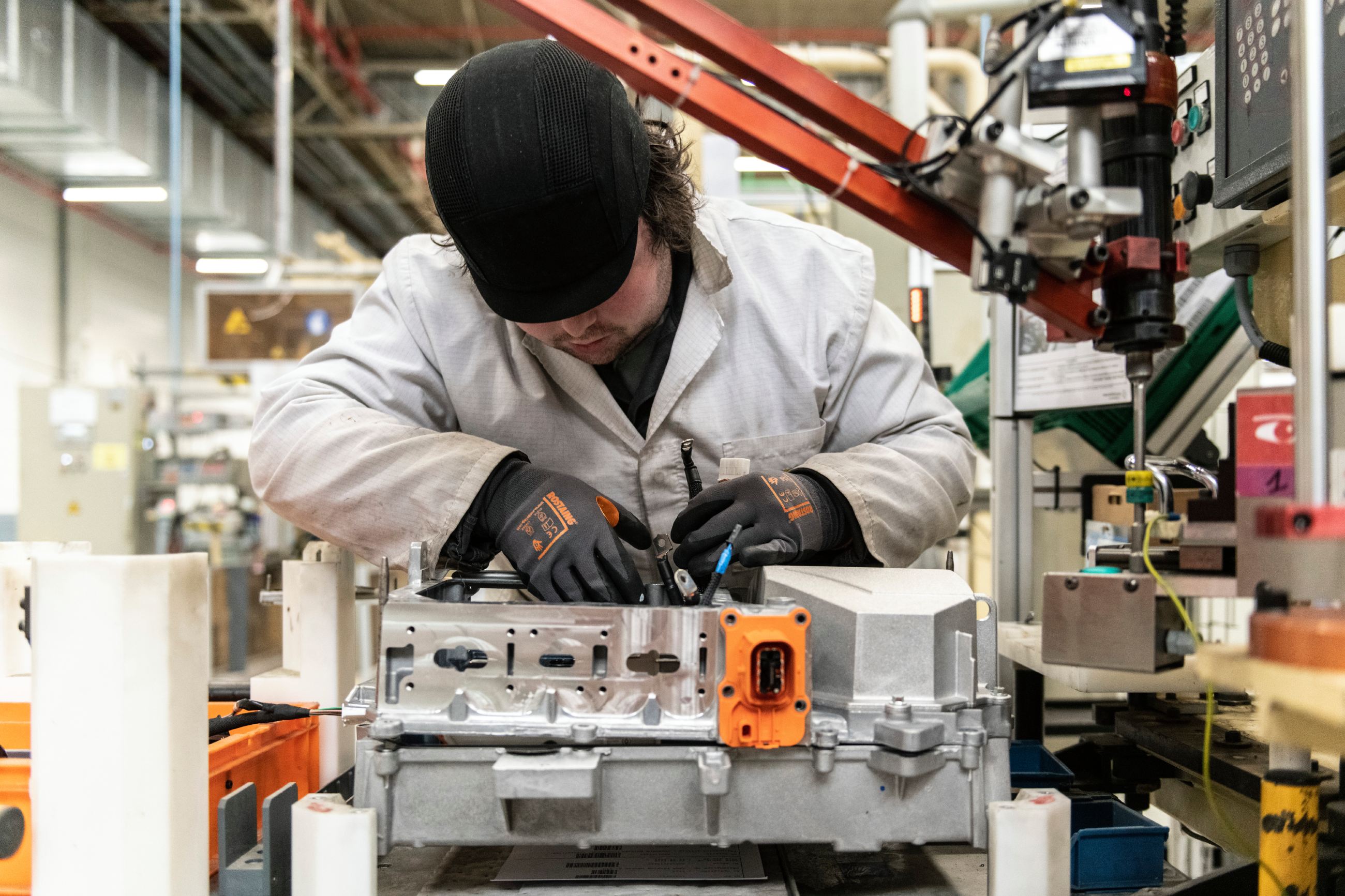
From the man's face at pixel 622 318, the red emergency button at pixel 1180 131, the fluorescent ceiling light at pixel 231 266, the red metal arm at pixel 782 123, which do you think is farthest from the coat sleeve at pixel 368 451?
the fluorescent ceiling light at pixel 231 266

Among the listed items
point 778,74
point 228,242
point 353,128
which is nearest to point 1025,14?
point 778,74

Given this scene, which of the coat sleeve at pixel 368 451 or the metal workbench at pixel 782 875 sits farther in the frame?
the coat sleeve at pixel 368 451

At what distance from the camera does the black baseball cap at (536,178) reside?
3.17ft

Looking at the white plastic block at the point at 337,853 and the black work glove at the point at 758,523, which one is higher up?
the black work glove at the point at 758,523

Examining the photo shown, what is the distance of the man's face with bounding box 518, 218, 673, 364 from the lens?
3.72 ft

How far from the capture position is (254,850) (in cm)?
85

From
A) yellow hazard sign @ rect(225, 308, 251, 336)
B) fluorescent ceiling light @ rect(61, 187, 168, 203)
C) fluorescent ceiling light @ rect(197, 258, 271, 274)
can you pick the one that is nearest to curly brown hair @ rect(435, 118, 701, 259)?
yellow hazard sign @ rect(225, 308, 251, 336)

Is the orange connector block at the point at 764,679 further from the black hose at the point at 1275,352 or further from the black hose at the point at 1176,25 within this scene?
the black hose at the point at 1275,352

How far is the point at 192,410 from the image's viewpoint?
16.8 ft

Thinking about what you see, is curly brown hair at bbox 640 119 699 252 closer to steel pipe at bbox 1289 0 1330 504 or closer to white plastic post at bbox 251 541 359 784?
white plastic post at bbox 251 541 359 784

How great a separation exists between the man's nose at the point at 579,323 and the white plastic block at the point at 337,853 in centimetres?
57

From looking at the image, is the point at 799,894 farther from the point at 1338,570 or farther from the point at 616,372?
the point at 616,372

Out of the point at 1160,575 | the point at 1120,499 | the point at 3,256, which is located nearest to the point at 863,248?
the point at 1120,499

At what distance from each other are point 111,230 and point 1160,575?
27.4 ft
